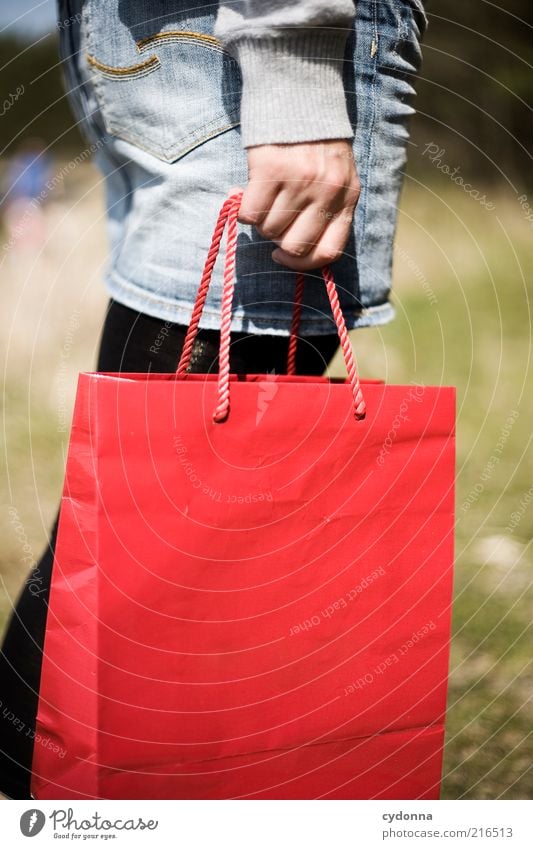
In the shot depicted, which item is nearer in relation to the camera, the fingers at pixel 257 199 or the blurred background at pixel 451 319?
the fingers at pixel 257 199

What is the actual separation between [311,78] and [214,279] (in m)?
0.19

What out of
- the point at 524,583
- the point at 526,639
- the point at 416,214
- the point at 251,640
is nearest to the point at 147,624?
the point at 251,640

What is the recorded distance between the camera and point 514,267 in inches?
169

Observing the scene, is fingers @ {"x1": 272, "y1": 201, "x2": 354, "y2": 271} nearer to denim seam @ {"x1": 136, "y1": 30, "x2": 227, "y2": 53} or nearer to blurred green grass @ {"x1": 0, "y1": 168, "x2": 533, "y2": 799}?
denim seam @ {"x1": 136, "y1": 30, "x2": 227, "y2": 53}

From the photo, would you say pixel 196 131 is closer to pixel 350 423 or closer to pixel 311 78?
pixel 311 78

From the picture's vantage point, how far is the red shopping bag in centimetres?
72

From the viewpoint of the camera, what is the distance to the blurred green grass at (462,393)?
134 centimetres

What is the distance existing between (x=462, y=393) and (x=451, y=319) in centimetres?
95

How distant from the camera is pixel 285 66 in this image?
27.5 inches

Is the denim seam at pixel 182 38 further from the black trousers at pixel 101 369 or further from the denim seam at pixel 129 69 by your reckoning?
the black trousers at pixel 101 369

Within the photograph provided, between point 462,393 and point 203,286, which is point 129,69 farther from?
point 462,393
